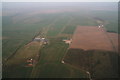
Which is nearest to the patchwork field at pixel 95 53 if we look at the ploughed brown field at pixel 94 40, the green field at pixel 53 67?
the ploughed brown field at pixel 94 40

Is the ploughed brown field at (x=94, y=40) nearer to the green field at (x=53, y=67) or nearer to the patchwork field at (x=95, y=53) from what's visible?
the patchwork field at (x=95, y=53)

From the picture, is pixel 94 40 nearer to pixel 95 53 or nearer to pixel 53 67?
pixel 95 53

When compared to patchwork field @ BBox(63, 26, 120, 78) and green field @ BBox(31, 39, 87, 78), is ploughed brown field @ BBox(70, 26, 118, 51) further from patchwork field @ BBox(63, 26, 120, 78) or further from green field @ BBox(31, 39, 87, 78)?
green field @ BBox(31, 39, 87, 78)

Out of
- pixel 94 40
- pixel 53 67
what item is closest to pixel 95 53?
pixel 94 40

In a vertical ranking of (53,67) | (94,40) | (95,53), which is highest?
(94,40)

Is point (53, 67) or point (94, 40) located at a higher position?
point (94, 40)

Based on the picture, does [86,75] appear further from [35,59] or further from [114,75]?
[35,59]

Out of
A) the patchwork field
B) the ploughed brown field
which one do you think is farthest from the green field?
the ploughed brown field

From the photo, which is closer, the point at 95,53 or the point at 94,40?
the point at 95,53
